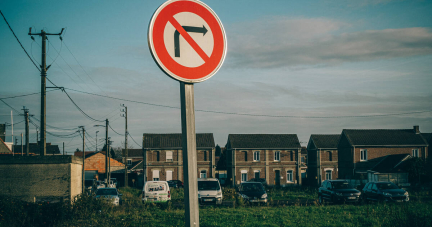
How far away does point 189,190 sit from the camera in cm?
252

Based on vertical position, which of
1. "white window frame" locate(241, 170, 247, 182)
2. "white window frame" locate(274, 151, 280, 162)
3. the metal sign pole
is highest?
the metal sign pole

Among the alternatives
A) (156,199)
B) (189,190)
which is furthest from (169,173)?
(189,190)

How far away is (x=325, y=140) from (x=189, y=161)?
201ft

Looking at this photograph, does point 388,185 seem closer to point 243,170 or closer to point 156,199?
point 156,199

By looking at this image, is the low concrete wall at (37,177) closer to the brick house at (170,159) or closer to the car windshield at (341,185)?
the car windshield at (341,185)

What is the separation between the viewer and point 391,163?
4844 centimetres

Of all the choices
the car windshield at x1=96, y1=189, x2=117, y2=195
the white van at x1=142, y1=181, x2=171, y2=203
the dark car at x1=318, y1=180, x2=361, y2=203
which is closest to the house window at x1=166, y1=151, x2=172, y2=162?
the car windshield at x1=96, y1=189, x2=117, y2=195

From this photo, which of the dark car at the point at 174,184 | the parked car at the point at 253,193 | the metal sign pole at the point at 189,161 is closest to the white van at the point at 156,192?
the parked car at the point at 253,193

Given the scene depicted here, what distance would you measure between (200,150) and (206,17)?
2202 inches

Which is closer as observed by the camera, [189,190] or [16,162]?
[189,190]

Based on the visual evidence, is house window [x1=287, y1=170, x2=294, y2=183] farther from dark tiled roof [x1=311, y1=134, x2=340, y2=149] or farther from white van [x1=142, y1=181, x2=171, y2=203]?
white van [x1=142, y1=181, x2=171, y2=203]

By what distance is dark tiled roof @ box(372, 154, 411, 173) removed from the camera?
1809 inches

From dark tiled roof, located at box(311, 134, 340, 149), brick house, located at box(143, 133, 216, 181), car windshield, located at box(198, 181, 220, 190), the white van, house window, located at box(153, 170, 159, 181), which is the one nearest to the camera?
the white van

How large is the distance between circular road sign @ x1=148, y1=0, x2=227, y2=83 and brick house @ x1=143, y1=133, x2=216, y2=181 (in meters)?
55.1
